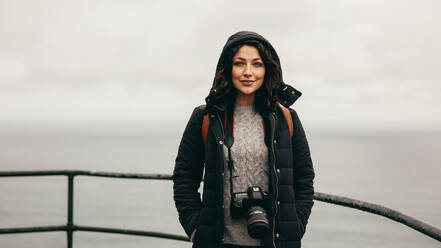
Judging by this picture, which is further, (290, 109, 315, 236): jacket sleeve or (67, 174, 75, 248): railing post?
(67, 174, 75, 248): railing post

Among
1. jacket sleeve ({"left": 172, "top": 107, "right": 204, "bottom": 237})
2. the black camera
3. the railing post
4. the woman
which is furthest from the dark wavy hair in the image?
the railing post

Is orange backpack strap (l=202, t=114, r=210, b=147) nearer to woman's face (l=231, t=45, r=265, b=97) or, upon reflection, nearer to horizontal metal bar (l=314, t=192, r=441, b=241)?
woman's face (l=231, t=45, r=265, b=97)

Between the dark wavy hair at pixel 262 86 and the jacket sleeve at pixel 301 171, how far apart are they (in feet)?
0.52

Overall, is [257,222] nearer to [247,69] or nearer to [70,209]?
[247,69]

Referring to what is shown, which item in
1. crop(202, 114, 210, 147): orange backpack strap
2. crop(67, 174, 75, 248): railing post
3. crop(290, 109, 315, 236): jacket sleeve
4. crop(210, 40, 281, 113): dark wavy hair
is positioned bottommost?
crop(67, 174, 75, 248): railing post

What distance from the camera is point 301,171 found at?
2131 millimetres

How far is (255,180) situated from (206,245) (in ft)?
1.19

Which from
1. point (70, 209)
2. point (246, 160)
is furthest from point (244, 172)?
point (70, 209)

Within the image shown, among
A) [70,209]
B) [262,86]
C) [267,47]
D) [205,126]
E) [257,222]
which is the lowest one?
[70,209]

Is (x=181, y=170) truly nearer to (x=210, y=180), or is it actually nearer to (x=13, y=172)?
(x=210, y=180)

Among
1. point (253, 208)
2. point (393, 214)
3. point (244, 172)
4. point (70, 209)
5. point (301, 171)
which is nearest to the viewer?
point (393, 214)

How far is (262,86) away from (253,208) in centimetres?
61

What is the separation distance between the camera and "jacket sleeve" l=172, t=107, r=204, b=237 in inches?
83.3

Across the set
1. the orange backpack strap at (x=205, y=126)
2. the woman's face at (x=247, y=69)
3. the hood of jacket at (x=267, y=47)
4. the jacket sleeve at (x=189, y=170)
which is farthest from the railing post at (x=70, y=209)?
the woman's face at (x=247, y=69)
